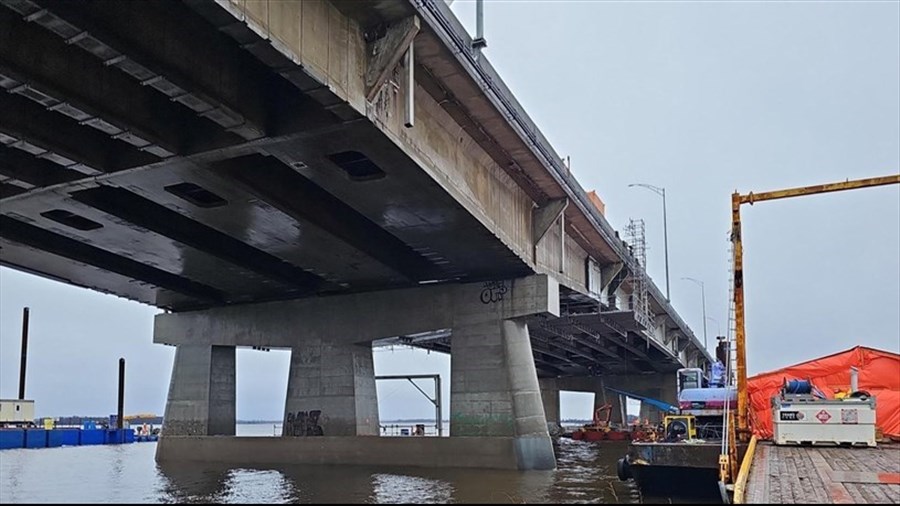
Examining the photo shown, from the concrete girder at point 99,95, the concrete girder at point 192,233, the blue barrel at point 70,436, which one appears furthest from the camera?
the blue barrel at point 70,436

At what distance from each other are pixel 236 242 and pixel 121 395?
54807mm

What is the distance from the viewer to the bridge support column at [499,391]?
1423 inches

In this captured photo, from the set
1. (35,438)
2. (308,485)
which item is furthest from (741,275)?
(35,438)

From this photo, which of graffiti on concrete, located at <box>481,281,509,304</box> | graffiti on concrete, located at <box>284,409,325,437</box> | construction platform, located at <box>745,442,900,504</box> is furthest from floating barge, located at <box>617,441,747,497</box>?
graffiti on concrete, located at <box>284,409,325,437</box>

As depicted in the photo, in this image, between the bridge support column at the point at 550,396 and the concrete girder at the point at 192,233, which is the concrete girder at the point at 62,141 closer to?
the concrete girder at the point at 192,233

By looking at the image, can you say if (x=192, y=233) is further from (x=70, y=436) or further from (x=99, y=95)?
(x=70, y=436)

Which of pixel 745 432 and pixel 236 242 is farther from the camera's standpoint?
pixel 236 242

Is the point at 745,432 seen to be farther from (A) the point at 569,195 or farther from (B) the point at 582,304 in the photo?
(B) the point at 582,304

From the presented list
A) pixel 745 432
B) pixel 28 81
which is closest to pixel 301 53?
pixel 28 81

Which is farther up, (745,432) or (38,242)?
(38,242)

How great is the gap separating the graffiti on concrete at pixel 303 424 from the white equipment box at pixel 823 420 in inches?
883

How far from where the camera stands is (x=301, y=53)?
62.0 feet

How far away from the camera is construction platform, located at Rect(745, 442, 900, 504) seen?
15500mm

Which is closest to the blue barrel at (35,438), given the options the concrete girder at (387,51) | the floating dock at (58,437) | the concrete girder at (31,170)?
the floating dock at (58,437)
